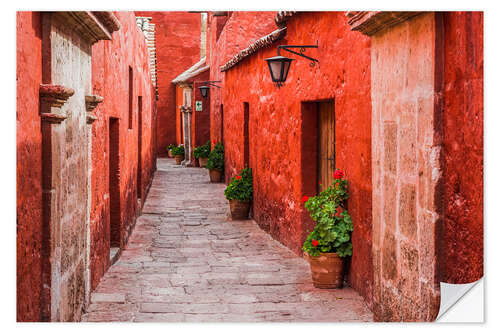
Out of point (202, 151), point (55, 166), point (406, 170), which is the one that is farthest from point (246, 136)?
point (55, 166)

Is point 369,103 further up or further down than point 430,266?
further up

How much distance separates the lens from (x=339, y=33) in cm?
636

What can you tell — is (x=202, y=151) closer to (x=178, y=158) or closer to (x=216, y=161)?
(x=178, y=158)

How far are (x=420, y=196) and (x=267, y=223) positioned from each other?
596cm

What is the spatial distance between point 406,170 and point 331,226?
220cm

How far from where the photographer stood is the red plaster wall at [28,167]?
321 centimetres

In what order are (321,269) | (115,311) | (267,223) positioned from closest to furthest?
1. (115,311)
2. (321,269)
3. (267,223)

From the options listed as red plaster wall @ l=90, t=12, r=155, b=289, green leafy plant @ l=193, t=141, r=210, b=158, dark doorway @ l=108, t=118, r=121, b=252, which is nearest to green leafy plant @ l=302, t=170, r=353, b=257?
red plaster wall @ l=90, t=12, r=155, b=289

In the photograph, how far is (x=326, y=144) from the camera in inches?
290

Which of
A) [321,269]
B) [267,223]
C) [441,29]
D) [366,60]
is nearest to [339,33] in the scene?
[366,60]

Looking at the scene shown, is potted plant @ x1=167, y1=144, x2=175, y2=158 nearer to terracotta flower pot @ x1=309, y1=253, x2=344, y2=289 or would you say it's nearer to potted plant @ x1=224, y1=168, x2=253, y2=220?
potted plant @ x1=224, y1=168, x2=253, y2=220

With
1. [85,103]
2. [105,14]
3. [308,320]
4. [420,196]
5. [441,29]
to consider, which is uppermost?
[105,14]

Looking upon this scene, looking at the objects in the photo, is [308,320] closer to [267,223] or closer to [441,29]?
[441,29]

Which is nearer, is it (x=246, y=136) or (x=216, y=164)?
(x=246, y=136)
